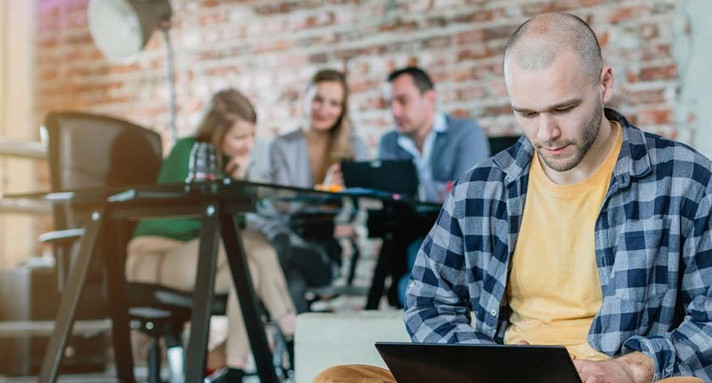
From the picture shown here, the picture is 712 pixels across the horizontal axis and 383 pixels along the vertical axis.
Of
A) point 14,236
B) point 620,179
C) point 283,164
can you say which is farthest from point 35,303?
point 620,179

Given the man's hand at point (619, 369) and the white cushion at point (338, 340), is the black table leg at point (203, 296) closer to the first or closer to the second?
the white cushion at point (338, 340)

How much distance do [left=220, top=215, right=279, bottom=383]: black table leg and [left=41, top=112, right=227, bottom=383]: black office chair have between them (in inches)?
12.9

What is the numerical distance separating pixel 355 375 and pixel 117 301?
4.84 feet

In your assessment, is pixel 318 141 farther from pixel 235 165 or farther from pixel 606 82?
pixel 606 82

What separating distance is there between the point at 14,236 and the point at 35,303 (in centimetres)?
65

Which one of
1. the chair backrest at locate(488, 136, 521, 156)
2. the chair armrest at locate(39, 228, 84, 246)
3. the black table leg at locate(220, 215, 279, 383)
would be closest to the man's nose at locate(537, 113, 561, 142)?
the black table leg at locate(220, 215, 279, 383)

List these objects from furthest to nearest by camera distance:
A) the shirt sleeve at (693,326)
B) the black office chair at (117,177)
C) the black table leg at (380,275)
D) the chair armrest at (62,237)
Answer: the black table leg at (380,275) < the chair armrest at (62,237) < the black office chair at (117,177) < the shirt sleeve at (693,326)

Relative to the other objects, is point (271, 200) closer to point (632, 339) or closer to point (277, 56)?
point (632, 339)

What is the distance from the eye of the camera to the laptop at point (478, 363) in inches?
47.4

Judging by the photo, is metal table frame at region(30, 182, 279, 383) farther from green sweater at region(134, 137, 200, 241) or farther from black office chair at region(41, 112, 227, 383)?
green sweater at region(134, 137, 200, 241)

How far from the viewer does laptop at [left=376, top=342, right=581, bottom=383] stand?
3.95 ft

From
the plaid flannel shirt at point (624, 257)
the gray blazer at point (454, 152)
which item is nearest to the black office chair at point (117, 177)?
the gray blazer at point (454, 152)

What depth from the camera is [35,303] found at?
4.30 metres

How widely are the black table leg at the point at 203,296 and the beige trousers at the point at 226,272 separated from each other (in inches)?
17.9
